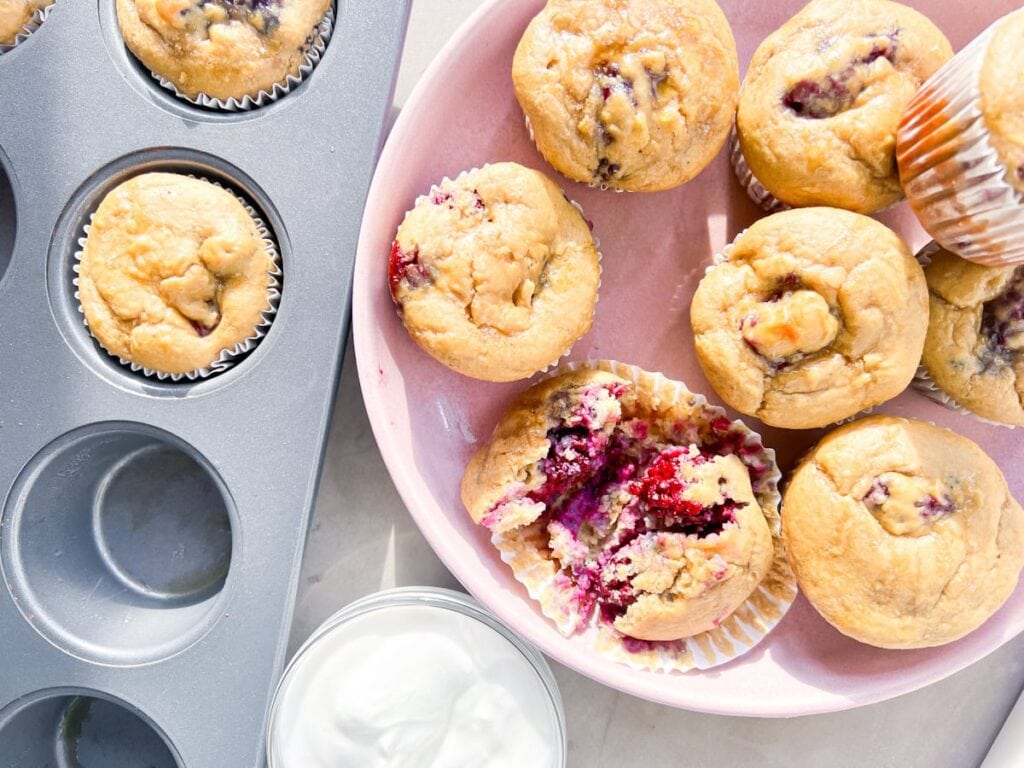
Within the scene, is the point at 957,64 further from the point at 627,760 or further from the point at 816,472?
the point at 627,760

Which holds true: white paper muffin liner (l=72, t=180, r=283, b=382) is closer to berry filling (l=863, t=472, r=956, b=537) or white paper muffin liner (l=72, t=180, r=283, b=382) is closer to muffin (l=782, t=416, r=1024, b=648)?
muffin (l=782, t=416, r=1024, b=648)

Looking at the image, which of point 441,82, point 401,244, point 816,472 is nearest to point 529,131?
point 441,82

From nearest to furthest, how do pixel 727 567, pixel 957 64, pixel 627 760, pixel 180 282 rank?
pixel 957 64
pixel 727 567
pixel 180 282
pixel 627 760

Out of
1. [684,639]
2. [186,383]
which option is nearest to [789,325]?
[684,639]

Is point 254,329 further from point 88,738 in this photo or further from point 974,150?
point 974,150

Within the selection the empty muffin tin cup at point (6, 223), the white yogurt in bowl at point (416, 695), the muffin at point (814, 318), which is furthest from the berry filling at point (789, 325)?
the empty muffin tin cup at point (6, 223)

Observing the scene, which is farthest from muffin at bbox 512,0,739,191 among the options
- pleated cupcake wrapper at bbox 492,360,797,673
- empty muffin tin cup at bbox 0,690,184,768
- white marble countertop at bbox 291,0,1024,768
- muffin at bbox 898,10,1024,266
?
empty muffin tin cup at bbox 0,690,184,768
